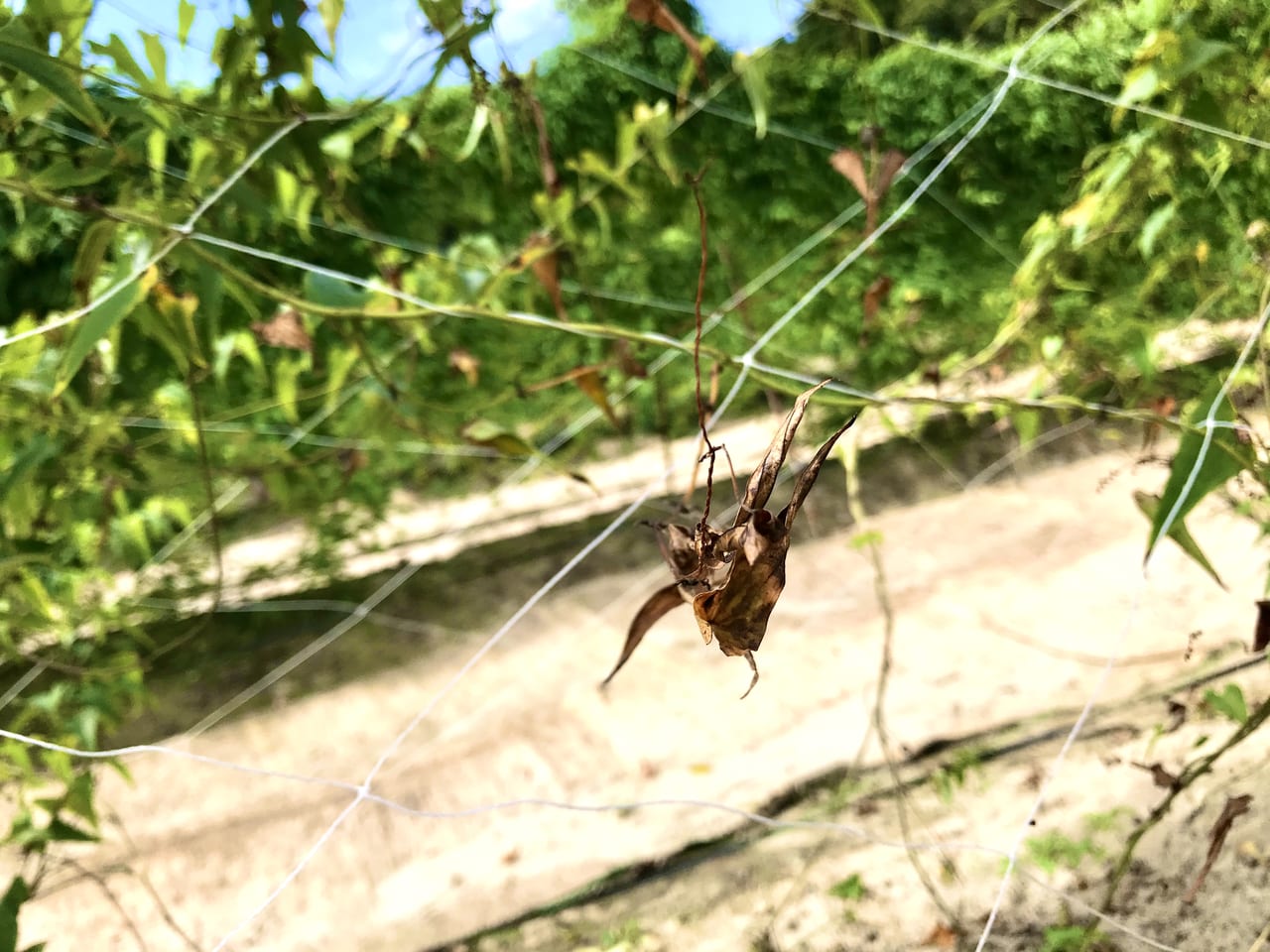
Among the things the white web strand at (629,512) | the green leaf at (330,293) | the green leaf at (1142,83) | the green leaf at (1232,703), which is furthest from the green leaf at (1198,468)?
the green leaf at (330,293)

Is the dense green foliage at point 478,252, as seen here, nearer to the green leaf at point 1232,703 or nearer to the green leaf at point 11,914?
the green leaf at point 11,914

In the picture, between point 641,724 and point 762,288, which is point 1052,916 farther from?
point 762,288

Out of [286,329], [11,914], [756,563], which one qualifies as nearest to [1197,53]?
[756,563]

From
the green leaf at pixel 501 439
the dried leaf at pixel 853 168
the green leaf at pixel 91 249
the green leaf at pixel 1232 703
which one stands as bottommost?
the green leaf at pixel 1232 703

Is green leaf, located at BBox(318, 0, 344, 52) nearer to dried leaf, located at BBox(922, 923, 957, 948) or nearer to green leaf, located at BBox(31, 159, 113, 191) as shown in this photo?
green leaf, located at BBox(31, 159, 113, 191)

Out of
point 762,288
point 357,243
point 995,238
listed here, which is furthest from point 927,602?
point 357,243
